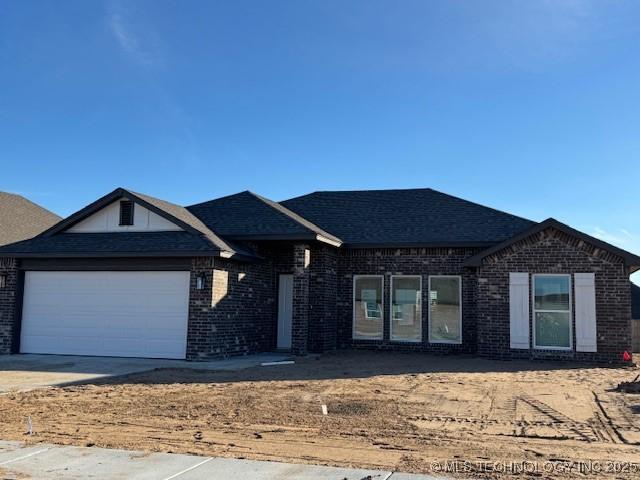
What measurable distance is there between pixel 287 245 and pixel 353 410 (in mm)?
10060

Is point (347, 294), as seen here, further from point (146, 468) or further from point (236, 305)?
point (146, 468)

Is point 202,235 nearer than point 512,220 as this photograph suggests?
Yes

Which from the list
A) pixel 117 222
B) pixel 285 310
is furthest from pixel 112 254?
pixel 285 310

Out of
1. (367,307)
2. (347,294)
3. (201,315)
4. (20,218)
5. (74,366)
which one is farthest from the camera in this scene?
(20,218)

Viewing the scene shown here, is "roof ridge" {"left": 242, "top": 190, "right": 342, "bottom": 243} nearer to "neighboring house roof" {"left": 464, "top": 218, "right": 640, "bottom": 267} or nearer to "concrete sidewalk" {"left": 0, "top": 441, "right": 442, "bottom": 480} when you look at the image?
"neighboring house roof" {"left": 464, "top": 218, "right": 640, "bottom": 267}

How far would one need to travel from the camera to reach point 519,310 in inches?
650

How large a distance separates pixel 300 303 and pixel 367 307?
274 centimetres

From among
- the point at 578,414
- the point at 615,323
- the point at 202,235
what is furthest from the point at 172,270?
the point at 615,323

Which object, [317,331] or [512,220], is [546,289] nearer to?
[512,220]

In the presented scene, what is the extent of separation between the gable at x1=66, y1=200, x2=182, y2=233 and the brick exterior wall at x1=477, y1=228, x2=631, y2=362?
870 cm

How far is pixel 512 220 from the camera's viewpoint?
19.2 metres

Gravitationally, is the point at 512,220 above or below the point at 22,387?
above

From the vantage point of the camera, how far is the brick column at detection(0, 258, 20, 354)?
16.9 metres

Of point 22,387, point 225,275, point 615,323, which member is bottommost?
point 22,387
